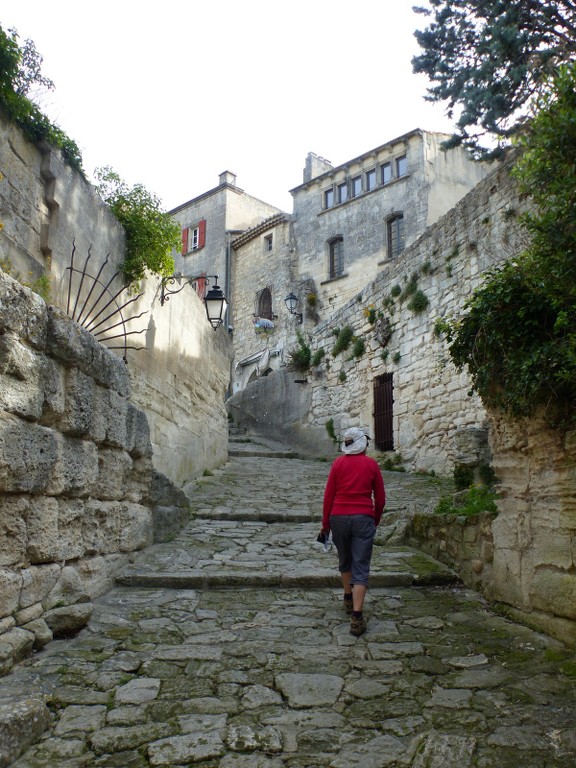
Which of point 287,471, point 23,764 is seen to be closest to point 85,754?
point 23,764

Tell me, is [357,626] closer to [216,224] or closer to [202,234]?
[216,224]

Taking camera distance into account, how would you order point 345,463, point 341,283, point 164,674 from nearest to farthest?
point 164,674 → point 345,463 → point 341,283

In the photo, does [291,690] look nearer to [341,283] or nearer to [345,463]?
[345,463]

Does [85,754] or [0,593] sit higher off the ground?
[0,593]

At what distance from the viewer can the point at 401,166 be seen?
23.9 m

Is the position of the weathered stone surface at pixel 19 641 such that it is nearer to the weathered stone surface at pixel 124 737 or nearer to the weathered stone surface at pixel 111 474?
the weathered stone surface at pixel 124 737

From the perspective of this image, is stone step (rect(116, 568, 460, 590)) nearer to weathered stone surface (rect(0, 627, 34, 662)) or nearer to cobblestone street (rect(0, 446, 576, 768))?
cobblestone street (rect(0, 446, 576, 768))

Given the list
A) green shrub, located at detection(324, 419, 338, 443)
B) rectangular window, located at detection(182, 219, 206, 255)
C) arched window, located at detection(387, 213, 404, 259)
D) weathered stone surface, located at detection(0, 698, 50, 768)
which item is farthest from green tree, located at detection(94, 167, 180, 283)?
rectangular window, located at detection(182, 219, 206, 255)

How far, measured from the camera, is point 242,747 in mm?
2635

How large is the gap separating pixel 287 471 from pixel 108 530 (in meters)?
7.48

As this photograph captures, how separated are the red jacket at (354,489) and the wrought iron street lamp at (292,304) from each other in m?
19.2

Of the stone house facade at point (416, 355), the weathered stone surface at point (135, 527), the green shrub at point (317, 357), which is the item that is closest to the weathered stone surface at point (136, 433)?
the weathered stone surface at point (135, 527)

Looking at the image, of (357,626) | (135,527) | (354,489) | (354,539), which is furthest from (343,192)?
(357,626)

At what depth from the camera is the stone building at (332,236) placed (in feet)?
76.6
